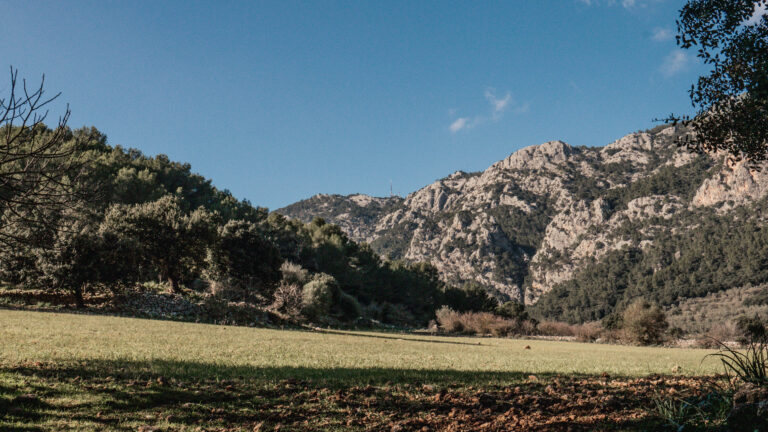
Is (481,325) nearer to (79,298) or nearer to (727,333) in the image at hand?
(727,333)

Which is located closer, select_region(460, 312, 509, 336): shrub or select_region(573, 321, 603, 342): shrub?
select_region(460, 312, 509, 336): shrub

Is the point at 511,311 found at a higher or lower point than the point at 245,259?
lower

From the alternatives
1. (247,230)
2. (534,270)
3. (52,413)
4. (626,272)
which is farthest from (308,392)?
(534,270)

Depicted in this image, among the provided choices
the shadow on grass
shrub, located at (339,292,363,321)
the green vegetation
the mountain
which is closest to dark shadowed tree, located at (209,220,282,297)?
shrub, located at (339,292,363,321)

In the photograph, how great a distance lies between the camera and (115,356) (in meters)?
10.7

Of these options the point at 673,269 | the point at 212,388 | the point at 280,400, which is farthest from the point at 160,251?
the point at 673,269

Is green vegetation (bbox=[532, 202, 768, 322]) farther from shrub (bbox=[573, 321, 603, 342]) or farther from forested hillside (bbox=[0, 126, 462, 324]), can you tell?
forested hillside (bbox=[0, 126, 462, 324])

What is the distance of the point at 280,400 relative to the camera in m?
7.37

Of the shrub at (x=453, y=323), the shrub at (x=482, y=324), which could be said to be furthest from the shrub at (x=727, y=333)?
the shrub at (x=453, y=323)

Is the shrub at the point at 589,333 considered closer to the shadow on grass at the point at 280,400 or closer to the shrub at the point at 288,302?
the shrub at the point at 288,302

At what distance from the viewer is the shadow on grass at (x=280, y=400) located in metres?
5.86

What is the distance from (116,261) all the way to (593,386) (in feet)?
115

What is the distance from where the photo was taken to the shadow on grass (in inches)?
231

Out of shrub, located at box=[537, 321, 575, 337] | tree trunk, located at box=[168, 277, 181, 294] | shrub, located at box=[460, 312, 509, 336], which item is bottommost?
shrub, located at box=[537, 321, 575, 337]
